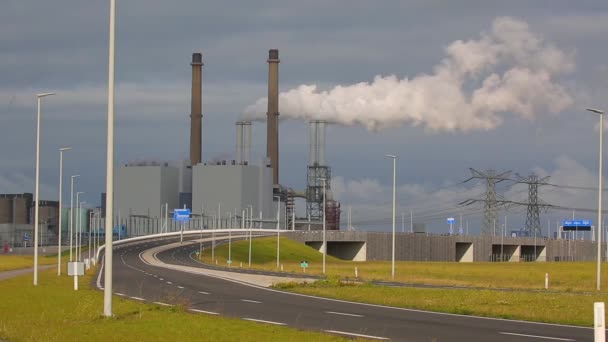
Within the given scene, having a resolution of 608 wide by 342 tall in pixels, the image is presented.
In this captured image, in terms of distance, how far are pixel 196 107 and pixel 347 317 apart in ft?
468

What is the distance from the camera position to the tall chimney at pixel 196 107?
171625mm

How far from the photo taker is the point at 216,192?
183375 mm

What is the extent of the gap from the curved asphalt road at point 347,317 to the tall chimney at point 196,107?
4858 inches

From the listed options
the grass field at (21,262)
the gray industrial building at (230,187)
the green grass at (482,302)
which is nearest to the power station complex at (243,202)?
the gray industrial building at (230,187)

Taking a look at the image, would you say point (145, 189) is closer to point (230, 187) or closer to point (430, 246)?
point (230, 187)

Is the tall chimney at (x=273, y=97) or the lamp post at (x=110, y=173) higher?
the tall chimney at (x=273, y=97)

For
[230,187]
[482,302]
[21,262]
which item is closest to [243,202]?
[230,187]

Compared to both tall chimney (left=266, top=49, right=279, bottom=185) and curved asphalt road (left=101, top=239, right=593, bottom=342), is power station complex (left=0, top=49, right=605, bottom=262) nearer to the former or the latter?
tall chimney (left=266, top=49, right=279, bottom=185)

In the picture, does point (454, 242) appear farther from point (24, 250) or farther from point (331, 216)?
point (24, 250)

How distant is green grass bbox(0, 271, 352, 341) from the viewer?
22469 millimetres

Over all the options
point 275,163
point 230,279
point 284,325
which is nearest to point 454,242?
point 275,163

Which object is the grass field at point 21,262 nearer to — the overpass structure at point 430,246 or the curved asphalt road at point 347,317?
the curved asphalt road at point 347,317

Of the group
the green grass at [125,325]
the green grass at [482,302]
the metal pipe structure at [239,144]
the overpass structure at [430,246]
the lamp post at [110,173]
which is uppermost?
the metal pipe structure at [239,144]

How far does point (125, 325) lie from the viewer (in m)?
25.2
